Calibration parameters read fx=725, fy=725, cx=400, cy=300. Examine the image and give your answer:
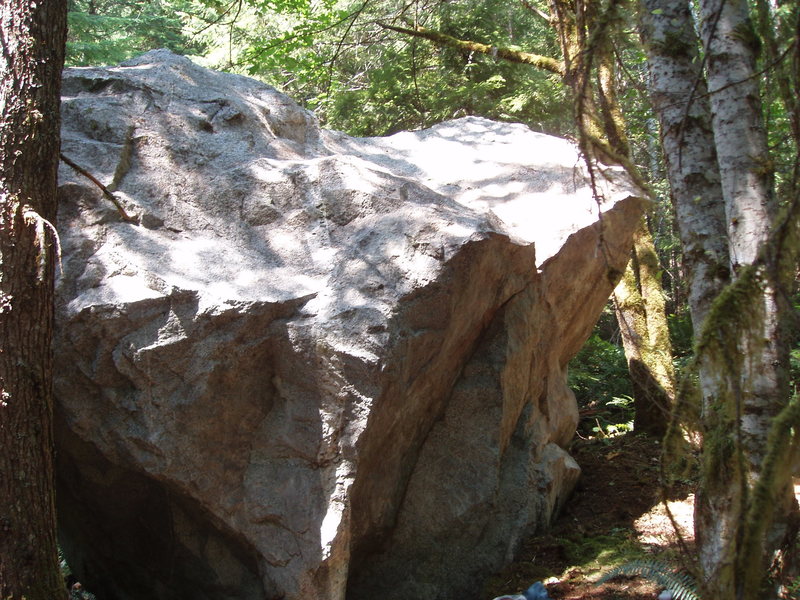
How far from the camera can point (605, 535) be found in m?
5.15

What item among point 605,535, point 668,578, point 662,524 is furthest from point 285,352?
point 662,524

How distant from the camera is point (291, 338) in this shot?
3.81 meters

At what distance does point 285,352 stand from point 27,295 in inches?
49.5

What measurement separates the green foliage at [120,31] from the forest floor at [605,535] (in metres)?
11.9

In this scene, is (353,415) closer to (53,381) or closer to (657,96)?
(53,381)

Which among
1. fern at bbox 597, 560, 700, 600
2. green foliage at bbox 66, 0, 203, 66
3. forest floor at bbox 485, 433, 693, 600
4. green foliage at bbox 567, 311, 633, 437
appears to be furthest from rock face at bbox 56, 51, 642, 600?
green foliage at bbox 66, 0, 203, 66

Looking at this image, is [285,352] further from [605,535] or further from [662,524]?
[662,524]

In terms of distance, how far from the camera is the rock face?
3.74 m

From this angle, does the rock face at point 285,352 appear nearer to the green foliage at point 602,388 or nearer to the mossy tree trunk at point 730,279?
the mossy tree trunk at point 730,279

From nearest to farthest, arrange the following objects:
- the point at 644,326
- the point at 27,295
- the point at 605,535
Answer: the point at 27,295, the point at 605,535, the point at 644,326

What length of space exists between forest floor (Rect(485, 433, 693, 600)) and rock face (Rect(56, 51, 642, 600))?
0.74 ft

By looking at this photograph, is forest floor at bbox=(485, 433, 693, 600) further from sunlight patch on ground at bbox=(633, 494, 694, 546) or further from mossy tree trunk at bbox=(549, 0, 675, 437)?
mossy tree trunk at bbox=(549, 0, 675, 437)

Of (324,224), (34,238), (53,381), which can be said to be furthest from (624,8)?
(53,381)

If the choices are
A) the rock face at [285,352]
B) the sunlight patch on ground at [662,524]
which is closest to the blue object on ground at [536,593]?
the rock face at [285,352]
